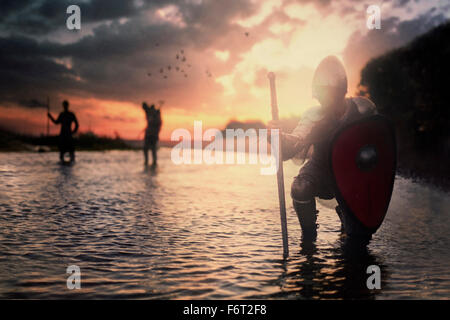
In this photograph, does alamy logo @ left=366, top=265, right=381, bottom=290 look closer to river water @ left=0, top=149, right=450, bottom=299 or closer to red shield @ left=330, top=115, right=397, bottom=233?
river water @ left=0, top=149, right=450, bottom=299

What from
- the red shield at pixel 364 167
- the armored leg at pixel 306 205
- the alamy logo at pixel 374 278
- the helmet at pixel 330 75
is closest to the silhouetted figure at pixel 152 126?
the armored leg at pixel 306 205

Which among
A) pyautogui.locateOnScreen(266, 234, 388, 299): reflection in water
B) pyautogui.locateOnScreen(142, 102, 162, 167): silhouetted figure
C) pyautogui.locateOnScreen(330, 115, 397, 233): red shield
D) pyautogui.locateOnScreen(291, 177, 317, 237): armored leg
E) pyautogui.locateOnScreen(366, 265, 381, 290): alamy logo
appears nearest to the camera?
pyautogui.locateOnScreen(266, 234, 388, 299): reflection in water

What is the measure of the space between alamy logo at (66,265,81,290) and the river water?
3 centimetres

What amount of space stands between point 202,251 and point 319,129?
155 cm

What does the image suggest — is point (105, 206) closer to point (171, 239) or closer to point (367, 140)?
point (171, 239)

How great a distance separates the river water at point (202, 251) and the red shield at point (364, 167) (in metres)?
0.37

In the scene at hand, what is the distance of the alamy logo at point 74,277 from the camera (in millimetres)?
2863

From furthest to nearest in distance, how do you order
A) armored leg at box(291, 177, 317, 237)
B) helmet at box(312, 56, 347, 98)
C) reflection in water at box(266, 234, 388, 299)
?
1. armored leg at box(291, 177, 317, 237)
2. helmet at box(312, 56, 347, 98)
3. reflection in water at box(266, 234, 388, 299)

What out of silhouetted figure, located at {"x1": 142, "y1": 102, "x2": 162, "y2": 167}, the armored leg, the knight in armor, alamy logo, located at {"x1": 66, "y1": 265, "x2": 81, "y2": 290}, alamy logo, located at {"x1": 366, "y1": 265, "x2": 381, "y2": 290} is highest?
silhouetted figure, located at {"x1": 142, "y1": 102, "x2": 162, "y2": 167}

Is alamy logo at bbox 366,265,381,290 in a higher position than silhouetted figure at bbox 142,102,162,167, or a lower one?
lower

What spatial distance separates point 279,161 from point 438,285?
1.52 meters

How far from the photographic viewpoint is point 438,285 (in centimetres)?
299

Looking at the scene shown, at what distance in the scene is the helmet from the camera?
414cm

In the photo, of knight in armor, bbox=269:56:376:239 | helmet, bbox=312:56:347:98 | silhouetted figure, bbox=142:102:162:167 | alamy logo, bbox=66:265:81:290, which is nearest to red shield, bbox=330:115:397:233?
knight in armor, bbox=269:56:376:239
